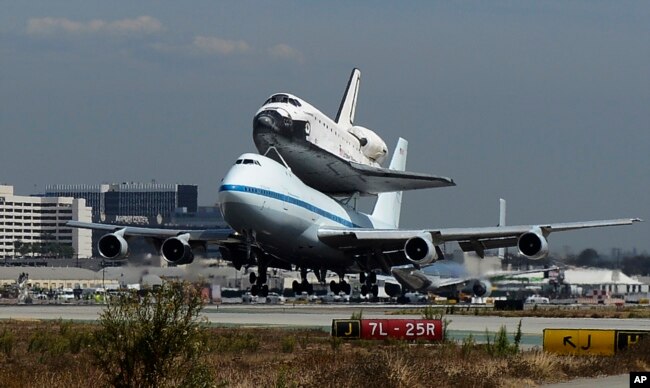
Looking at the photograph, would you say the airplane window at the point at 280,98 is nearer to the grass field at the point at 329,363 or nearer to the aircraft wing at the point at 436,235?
the aircraft wing at the point at 436,235

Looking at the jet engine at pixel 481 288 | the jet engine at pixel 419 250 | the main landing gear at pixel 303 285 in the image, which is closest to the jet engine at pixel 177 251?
the main landing gear at pixel 303 285

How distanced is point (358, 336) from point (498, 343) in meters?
8.90

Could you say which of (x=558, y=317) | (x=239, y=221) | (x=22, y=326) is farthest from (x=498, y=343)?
(x=558, y=317)

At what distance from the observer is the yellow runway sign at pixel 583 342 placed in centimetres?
3719

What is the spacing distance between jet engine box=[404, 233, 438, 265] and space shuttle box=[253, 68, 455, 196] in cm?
960

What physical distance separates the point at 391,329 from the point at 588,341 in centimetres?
892

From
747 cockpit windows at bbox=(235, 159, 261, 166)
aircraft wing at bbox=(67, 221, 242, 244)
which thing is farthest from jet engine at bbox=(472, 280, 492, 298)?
747 cockpit windows at bbox=(235, 159, 261, 166)

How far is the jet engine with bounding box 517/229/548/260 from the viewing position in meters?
62.6

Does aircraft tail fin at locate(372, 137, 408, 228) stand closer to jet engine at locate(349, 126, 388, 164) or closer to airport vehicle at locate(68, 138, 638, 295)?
jet engine at locate(349, 126, 388, 164)

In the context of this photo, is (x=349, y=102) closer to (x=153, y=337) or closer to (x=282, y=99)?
(x=282, y=99)

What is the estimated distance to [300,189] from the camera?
62.0 m

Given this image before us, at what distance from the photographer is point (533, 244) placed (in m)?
62.8

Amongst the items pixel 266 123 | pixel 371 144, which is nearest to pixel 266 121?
pixel 266 123

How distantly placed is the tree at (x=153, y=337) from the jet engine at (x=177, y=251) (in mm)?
42095
